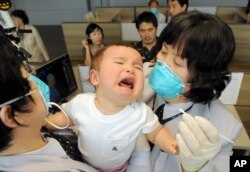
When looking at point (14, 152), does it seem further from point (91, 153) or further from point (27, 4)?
point (27, 4)

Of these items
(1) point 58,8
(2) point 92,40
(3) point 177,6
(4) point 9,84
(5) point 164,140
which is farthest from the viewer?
(1) point 58,8

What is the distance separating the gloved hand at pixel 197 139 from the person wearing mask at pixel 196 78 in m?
0.04

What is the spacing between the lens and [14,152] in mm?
729

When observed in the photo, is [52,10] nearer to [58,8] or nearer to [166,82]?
[58,8]

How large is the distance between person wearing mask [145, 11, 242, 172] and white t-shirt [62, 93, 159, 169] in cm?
19

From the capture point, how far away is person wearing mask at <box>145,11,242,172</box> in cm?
102

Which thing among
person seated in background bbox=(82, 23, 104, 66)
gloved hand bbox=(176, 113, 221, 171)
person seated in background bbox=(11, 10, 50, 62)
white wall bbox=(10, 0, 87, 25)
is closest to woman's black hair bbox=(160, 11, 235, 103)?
gloved hand bbox=(176, 113, 221, 171)

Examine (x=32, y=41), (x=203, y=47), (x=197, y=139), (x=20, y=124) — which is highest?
(x=203, y=47)

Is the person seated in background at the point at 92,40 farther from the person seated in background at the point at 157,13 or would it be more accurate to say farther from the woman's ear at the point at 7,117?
the woman's ear at the point at 7,117

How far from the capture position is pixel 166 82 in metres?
1.15

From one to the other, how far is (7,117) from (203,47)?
2.73 feet

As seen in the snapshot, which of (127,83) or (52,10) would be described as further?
(52,10)

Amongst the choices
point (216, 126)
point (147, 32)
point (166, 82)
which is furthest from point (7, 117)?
point (147, 32)

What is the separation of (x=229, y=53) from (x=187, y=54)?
0.65ft
